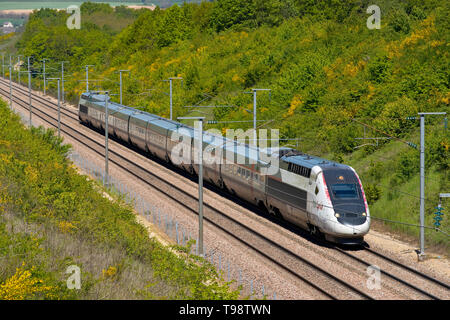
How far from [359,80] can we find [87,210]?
35705mm

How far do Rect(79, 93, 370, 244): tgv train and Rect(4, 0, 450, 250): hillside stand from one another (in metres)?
4.25

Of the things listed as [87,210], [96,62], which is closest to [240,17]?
[96,62]

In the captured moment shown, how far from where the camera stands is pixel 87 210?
30.4m

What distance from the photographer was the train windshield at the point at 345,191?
2945cm

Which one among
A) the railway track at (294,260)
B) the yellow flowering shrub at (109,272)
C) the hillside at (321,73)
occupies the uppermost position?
the hillside at (321,73)

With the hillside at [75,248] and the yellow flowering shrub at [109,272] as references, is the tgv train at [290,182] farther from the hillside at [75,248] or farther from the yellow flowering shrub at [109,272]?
the yellow flowering shrub at [109,272]

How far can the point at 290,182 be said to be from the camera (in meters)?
32.3

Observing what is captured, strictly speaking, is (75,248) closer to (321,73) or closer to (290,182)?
(290,182)

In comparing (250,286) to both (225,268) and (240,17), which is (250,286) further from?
(240,17)

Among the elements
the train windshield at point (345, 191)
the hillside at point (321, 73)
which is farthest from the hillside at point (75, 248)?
the hillside at point (321, 73)

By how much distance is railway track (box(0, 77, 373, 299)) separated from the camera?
984 inches

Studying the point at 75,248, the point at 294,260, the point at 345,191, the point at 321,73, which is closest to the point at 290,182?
the point at 345,191

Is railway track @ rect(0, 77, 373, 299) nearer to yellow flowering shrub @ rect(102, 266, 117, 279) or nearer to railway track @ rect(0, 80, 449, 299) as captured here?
railway track @ rect(0, 80, 449, 299)

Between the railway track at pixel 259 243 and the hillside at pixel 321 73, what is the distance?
761cm
